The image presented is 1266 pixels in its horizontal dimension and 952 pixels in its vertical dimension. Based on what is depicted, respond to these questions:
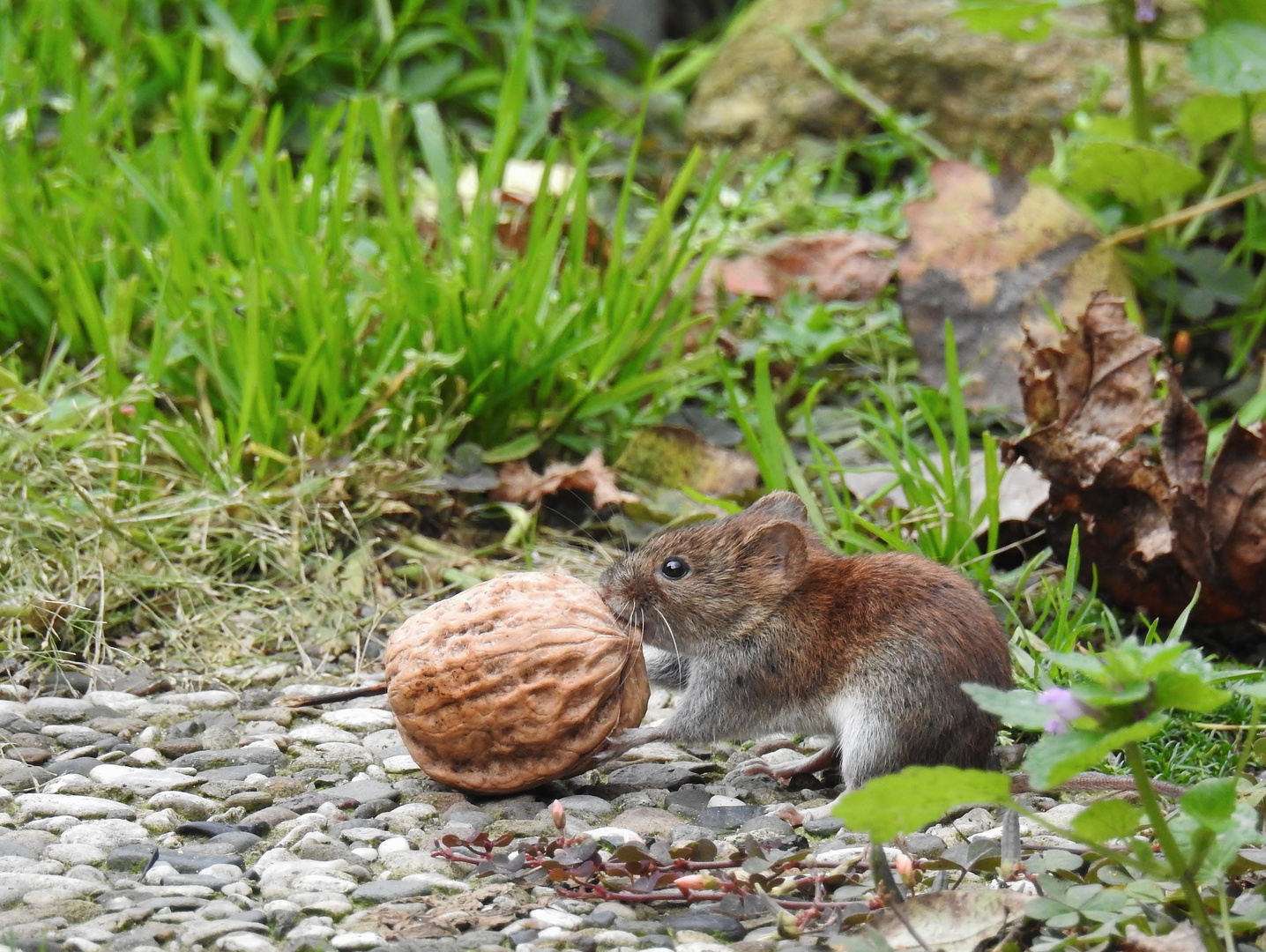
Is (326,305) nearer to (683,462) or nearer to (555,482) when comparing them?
(555,482)

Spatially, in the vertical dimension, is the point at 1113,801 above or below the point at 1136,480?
above

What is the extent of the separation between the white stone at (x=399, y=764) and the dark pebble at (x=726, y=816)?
0.72 meters

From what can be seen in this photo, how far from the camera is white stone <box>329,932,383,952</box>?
259 centimetres

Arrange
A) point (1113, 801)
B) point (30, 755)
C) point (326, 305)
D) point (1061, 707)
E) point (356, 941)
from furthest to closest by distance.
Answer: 1. point (326, 305)
2. point (30, 755)
3. point (356, 941)
4. point (1113, 801)
5. point (1061, 707)

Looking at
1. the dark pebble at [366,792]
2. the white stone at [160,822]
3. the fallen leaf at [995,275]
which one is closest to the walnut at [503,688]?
the dark pebble at [366,792]

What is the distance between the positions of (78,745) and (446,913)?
1498mm

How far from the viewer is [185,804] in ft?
11.0

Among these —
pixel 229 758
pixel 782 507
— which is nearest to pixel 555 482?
pixel 782 507

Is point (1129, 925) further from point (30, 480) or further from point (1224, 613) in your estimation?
point (30, 480)

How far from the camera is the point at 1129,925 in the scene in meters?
2.62

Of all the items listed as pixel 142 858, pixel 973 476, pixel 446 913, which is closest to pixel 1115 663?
pixel 446 913

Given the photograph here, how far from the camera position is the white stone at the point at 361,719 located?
4004 mm

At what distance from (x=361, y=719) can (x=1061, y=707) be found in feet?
7.42

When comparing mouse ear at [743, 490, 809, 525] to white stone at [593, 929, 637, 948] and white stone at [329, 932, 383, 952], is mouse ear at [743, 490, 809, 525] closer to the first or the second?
white stone at [593, 929, 637, 948]
